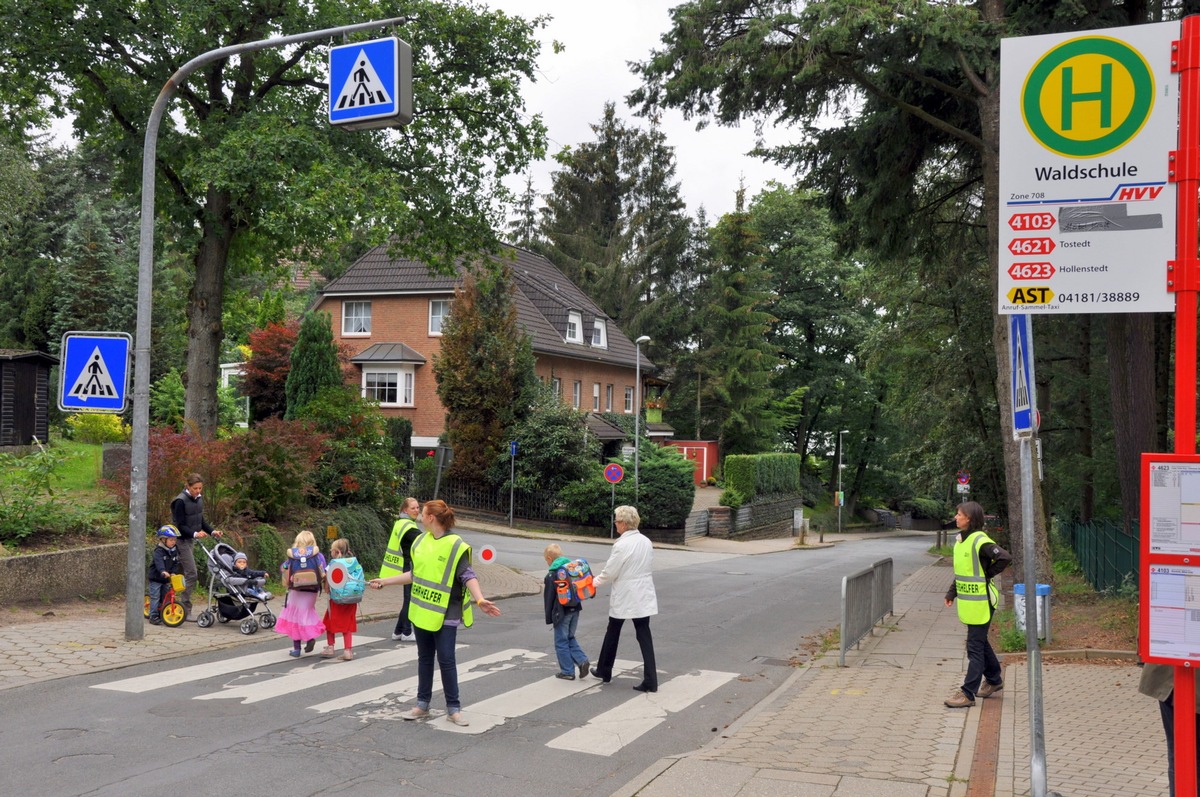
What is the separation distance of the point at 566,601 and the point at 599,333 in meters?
42.1

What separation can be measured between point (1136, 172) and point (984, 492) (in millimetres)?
30165

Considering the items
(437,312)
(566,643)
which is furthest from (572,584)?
(437,312)

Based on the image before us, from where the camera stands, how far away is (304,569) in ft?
37.6

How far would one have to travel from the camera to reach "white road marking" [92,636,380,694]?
9.64 m

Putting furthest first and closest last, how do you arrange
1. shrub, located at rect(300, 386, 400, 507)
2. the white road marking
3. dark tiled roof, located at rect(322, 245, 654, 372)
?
1. dark tiled roof, located at rect(322, 245, 654, 372)
2. shrub, located at rect(300, 386, 400, 507)
3. the white road marking

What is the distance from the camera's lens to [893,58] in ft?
46.9

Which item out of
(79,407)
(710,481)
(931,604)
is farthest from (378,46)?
(710,481)

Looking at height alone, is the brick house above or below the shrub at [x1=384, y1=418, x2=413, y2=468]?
above

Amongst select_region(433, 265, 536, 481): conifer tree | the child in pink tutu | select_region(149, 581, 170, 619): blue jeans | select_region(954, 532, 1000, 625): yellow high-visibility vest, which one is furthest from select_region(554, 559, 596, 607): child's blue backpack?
select_region(433, 265, 536, 481): conifer tree

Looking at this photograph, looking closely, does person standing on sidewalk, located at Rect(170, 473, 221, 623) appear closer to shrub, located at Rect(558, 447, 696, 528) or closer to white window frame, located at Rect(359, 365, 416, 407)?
shrub, located at Rect(558, 447, 696, 528)

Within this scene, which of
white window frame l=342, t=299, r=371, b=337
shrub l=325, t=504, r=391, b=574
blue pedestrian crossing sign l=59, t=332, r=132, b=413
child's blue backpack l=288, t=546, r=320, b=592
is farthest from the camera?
white window frame l=342, t=299, r=371, b=337

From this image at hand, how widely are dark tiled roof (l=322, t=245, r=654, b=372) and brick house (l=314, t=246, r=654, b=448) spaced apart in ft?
0.15

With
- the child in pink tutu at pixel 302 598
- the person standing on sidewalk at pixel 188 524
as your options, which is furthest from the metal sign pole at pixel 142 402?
the child in pink tutu at pixel 302 598

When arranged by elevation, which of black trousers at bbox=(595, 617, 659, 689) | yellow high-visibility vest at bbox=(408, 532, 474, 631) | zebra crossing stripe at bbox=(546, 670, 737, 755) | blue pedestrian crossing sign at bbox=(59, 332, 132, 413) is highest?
blue pedestrian crossing sign at bbox=(59, 332, 132, 413)
